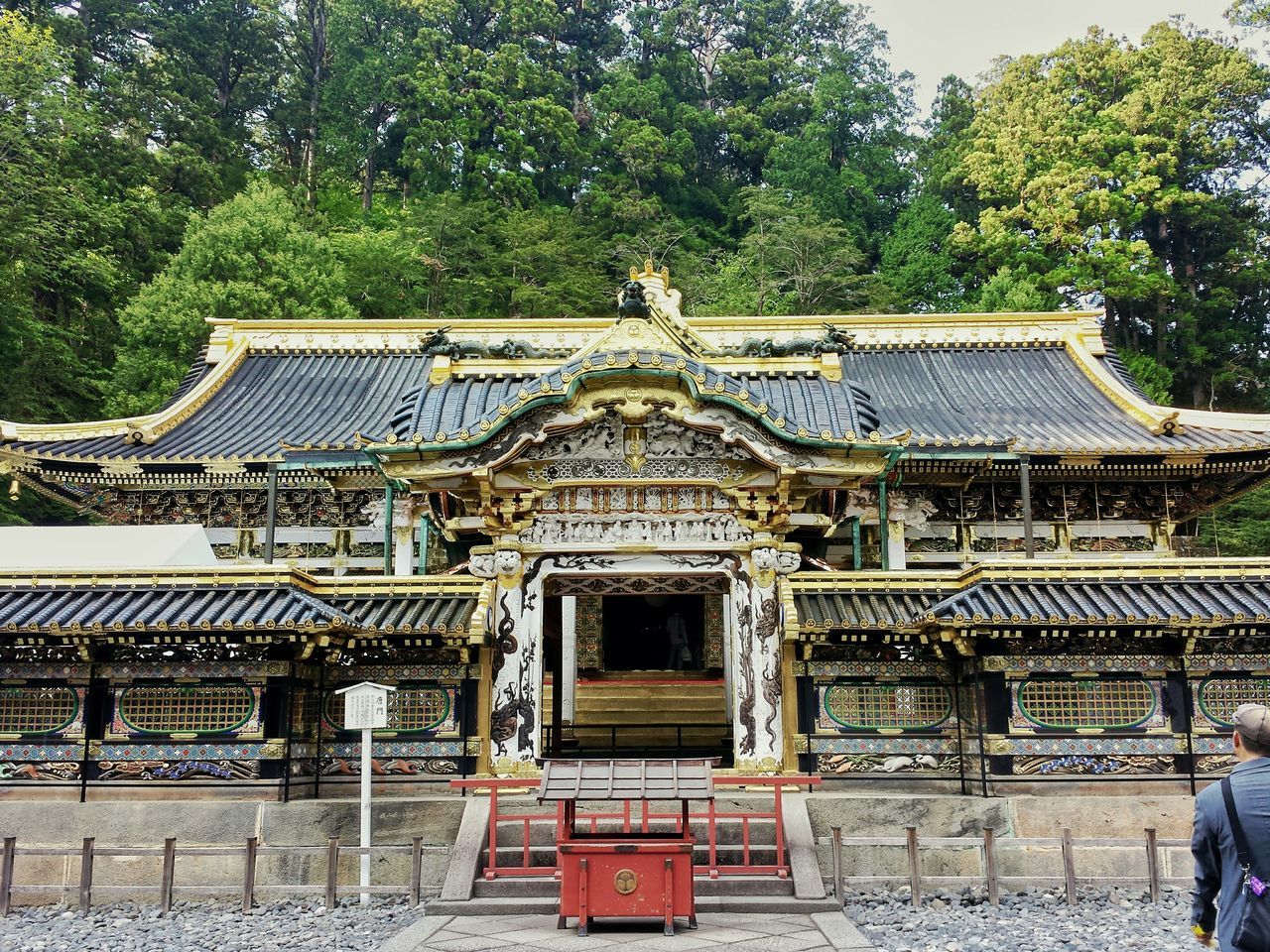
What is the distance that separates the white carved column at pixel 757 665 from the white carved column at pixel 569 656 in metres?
6.20

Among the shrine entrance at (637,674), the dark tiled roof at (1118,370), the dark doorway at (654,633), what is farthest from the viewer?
the dark tiled roof at (1118,370)

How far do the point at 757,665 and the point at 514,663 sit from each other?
2.92 meters

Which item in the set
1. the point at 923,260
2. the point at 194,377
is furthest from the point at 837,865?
the point at 923,260

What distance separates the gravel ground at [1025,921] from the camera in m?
8.94

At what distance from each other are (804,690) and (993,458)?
259 inches

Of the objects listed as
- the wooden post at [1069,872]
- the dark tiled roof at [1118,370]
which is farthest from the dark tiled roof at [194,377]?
the dark tiled roof at [1118,370]

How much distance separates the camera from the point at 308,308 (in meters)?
30.6

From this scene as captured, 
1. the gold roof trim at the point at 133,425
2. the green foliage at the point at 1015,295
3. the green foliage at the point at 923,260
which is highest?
the green foliage at the point at 923,260

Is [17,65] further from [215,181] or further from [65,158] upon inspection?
[215,181]

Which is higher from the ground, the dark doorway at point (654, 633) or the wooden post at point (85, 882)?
the dark doorway at point (654, 633)

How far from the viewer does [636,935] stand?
8.77 m

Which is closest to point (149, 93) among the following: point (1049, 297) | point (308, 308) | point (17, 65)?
point (17, 65)

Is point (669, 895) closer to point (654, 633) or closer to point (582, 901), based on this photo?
point (582, 901)

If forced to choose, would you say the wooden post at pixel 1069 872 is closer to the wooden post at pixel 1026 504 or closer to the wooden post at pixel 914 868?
the wooden post at pixel 914 868
